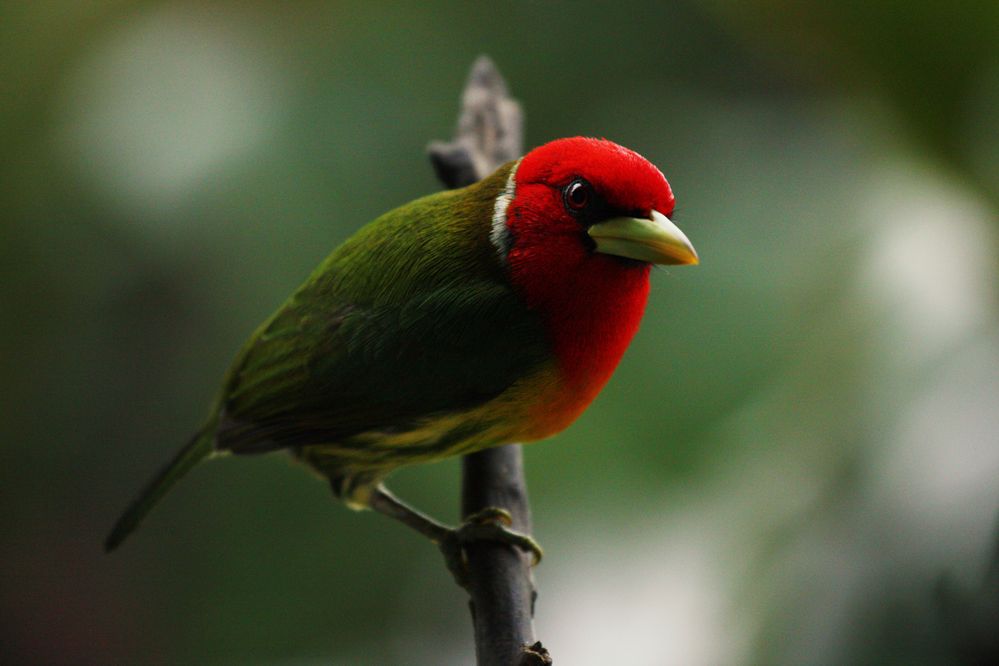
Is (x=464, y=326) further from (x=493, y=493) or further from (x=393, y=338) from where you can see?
(x=493, y=493)

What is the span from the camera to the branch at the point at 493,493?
134 centimetres

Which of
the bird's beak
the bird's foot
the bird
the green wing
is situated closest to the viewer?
the bird's beak

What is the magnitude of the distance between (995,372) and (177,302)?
2023 mm

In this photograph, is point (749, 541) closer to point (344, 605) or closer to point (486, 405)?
point (486, 405)

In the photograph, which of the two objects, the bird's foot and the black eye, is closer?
the black eye

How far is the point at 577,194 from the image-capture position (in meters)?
1.31

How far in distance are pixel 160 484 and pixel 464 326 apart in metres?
0.76

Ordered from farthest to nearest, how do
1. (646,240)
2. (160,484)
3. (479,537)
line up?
(160,484), (479,537), (646,240)

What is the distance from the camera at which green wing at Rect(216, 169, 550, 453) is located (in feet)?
4.82

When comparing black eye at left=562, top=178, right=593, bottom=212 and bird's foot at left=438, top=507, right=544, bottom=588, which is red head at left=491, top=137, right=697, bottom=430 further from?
bird's foot at left=438, top=507, right=544, bottom=588

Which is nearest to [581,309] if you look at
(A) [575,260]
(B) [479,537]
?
(A) [575,260]

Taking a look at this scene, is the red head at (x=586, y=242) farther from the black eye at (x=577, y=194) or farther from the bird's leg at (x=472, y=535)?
the bird's leg at (x=472, y=535)

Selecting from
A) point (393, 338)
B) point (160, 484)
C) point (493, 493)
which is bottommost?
point (160, 484)

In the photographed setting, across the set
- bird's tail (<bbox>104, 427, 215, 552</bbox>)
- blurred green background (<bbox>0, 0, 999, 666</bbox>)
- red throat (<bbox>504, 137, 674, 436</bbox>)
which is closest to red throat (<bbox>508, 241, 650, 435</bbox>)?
red throat (<bbox>504, 137, 674, 436</bbox>)
